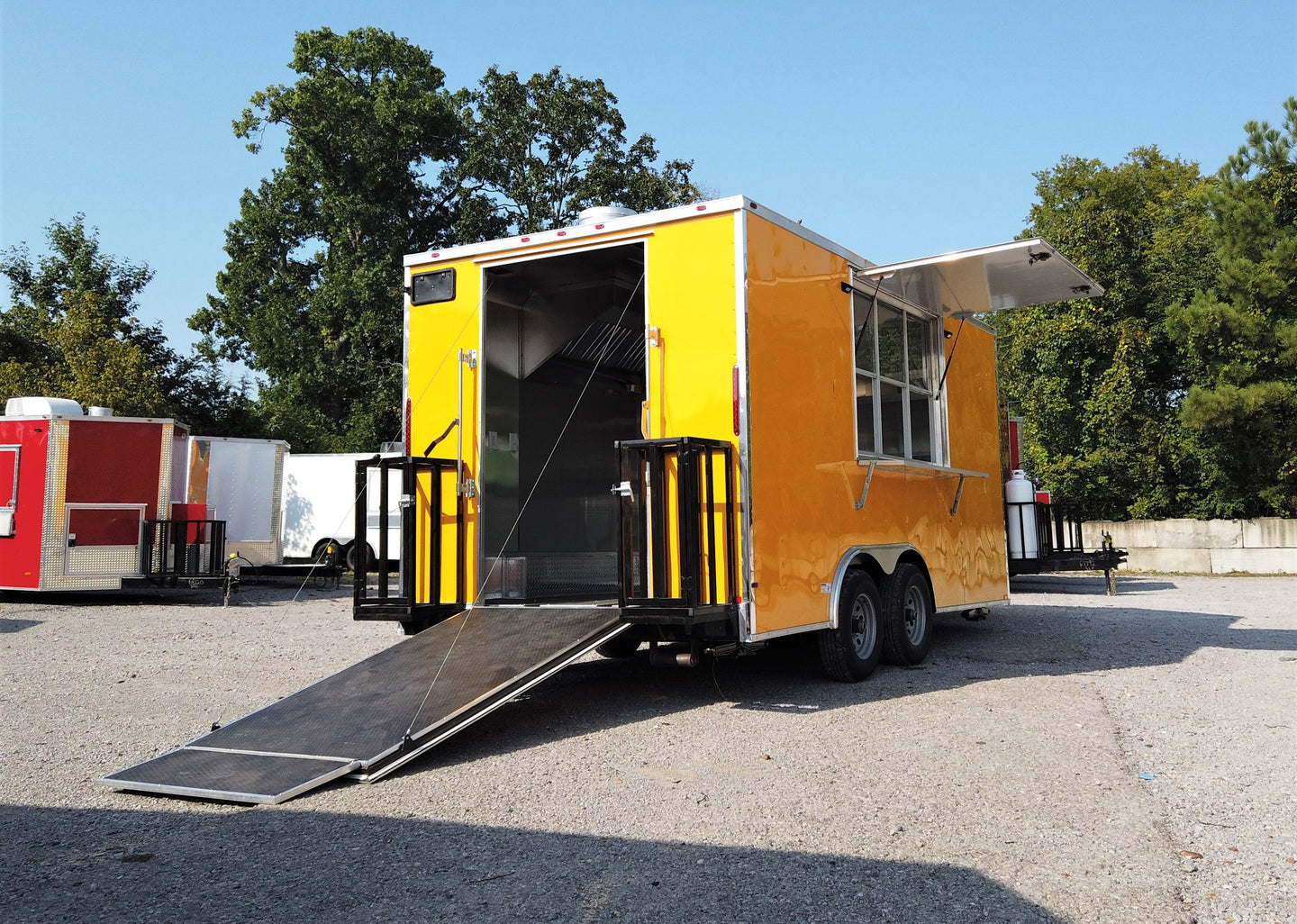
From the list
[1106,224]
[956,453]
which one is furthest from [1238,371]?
[956,453]

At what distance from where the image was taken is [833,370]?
707 centimetres

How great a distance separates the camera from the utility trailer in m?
5.64

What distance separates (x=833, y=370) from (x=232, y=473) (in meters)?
14.0

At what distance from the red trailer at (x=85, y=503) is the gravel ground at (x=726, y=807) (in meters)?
6.66

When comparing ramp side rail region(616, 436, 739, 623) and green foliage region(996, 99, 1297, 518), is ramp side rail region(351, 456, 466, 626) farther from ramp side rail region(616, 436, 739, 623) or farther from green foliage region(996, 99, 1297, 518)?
green foliage region(996, 99, 1297, 518)

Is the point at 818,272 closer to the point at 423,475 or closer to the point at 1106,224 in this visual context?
the point at 423,475

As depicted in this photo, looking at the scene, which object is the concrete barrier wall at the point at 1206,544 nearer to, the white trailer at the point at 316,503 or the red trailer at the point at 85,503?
the white trailer at the point at 316,503

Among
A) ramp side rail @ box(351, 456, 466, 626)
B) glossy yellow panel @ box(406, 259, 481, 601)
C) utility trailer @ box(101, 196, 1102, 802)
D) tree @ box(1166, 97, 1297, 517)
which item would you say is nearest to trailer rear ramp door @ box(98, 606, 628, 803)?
utility trailer @ box(101, 196, 1102, 802)

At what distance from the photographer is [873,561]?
294 inches

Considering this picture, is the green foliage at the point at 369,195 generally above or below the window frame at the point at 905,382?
above

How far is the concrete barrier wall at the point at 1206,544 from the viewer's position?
67.6 ft

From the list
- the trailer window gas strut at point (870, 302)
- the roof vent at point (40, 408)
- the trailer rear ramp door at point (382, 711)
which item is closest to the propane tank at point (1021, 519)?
the trailer window gas strut at point (870, 302)

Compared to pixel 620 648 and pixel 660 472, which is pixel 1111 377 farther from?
pixel 660 472

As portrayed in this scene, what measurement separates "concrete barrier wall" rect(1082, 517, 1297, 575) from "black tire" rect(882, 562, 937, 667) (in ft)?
49.5
